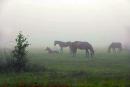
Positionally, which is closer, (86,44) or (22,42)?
(22,42)

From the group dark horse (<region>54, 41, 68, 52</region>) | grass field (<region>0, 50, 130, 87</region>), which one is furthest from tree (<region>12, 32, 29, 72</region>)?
dark horse (<region>54, 41, 68, 52</region>)

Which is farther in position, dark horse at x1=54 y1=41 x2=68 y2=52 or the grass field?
dark horse at x1=54 y1=41 x2=68 y2=52

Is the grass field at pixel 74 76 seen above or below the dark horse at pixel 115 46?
below

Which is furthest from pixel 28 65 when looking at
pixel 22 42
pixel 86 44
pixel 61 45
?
pixel 61 45

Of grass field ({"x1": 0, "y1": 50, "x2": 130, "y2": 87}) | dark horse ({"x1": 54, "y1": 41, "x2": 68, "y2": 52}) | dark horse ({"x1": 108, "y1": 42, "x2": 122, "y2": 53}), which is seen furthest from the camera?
dark horse ({"x1": 108, "y1": 42, "x2": 122, "y2": 53})

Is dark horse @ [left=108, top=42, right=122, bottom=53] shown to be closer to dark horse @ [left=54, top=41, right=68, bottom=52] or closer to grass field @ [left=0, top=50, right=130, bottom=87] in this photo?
dark horse @ [left=54, top=41, right=68, bottom=52]

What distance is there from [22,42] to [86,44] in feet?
52.6

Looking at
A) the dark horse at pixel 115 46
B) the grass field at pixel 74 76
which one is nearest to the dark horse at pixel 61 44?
the dark horse at pixel 115 46

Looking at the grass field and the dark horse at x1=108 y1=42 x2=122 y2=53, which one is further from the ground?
the dark horse at x1=108 y1=42 x2=122 y2=53

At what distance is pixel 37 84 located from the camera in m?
26.6

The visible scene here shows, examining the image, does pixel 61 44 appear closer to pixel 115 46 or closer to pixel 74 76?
pixel 115 46

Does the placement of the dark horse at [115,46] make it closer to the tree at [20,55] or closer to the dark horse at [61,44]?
the dark horse at [61,44]

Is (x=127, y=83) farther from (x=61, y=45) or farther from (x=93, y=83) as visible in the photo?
(x=61, y=45)

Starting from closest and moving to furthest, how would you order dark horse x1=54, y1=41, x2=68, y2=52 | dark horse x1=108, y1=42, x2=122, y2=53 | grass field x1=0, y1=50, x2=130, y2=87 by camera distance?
grass field x1=0, y1=50, x2=130, y2=87, dark horse x1=54, y1=41, x2=68, y2=52, dark horse x1=108, y1=42, x2=122, y2=53
